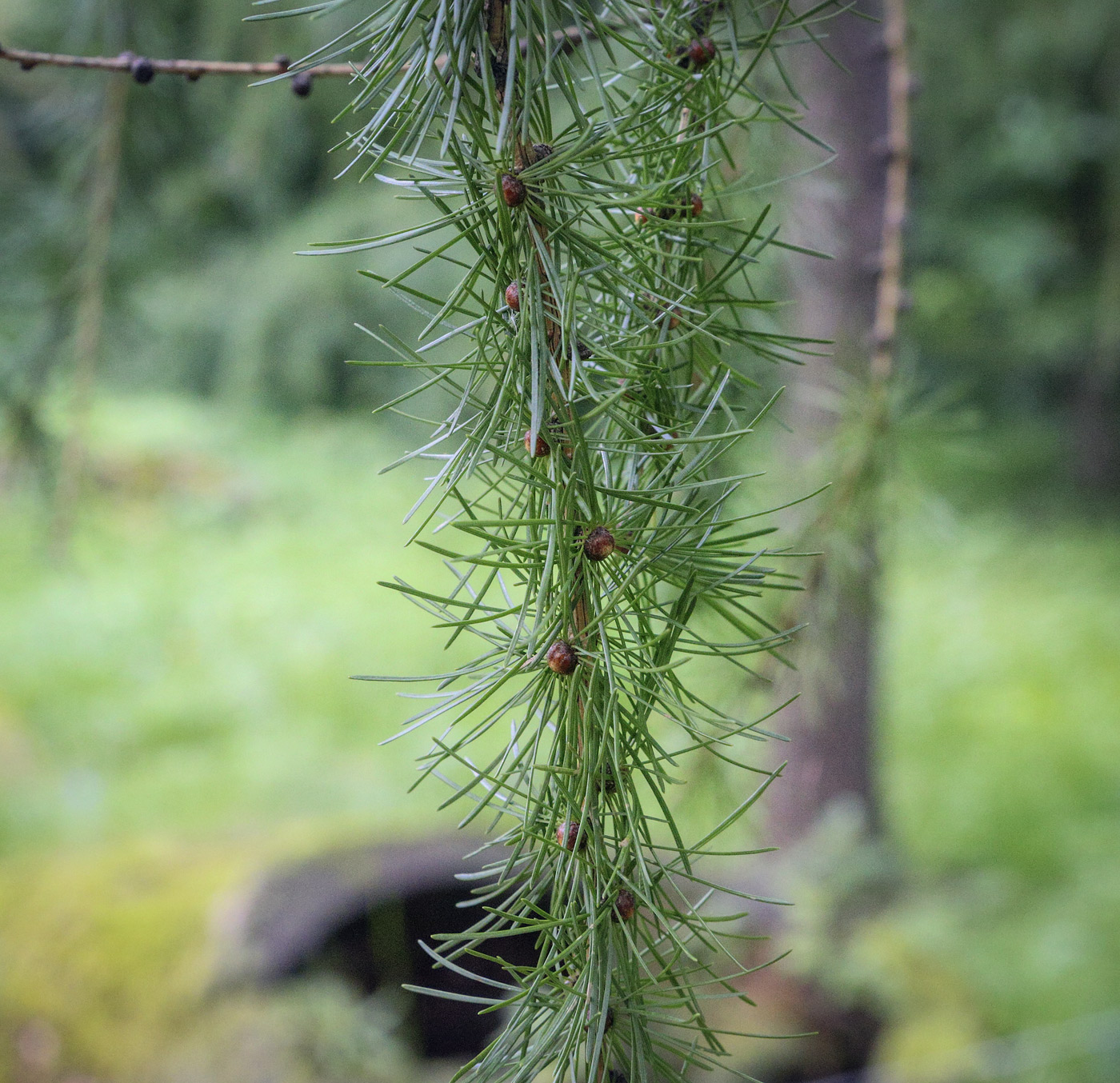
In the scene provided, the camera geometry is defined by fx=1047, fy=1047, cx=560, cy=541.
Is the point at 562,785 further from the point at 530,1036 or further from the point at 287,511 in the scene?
the point at 287,511

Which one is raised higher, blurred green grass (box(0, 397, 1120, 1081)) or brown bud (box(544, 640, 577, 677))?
brown bud (box(544, 640, 577, 677))

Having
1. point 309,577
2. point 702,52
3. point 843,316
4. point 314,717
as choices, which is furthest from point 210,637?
point 702,52

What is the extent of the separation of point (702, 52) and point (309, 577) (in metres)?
2.83

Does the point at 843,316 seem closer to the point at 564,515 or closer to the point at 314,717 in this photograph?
the point at 564,515

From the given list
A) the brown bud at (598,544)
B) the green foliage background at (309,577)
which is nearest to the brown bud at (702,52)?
the brown bud at (598,544)

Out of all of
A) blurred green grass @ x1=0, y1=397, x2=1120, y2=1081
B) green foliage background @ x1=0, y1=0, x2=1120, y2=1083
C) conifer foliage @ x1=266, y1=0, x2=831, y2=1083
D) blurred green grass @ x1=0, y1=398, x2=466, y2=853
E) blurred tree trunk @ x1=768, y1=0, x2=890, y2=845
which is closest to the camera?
conifer foliage @ x1=266, y1=0, x2=831, y2=1083

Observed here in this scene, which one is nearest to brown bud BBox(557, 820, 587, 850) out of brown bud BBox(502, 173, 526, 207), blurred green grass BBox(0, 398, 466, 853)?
brown bud BBox(502, 173, 526, 207)

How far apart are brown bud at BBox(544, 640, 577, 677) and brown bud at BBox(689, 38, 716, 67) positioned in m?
0.16

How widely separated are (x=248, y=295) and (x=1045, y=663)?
2705 mm

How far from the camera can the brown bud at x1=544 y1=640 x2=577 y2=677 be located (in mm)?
224

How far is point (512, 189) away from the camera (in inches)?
8.6

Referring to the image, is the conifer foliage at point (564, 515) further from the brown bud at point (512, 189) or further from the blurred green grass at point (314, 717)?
the blurred green grass at point (314, 717)

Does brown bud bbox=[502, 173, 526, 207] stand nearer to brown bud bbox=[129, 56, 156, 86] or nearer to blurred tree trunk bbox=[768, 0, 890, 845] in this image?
brown bud bbox=[129, 56, 156, 86]

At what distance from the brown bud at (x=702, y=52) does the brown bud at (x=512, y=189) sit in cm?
8
